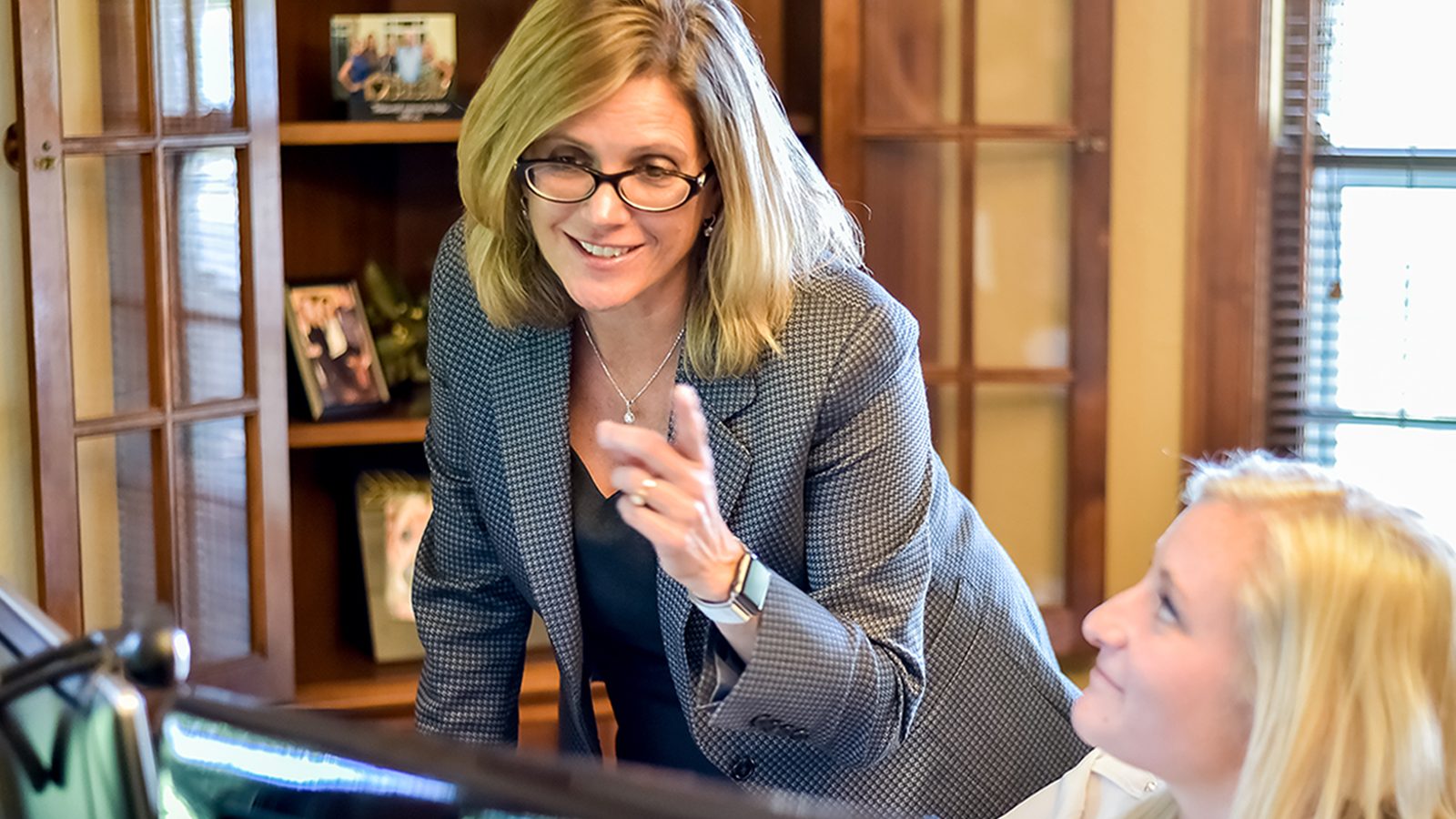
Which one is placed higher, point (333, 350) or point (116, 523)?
point (333, 350)

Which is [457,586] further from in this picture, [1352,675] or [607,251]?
[1352,675]

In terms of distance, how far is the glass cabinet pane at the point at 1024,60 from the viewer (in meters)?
2.85

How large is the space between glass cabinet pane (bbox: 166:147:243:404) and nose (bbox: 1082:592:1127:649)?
1481 millimetres

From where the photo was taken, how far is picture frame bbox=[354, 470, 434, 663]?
2838 mm

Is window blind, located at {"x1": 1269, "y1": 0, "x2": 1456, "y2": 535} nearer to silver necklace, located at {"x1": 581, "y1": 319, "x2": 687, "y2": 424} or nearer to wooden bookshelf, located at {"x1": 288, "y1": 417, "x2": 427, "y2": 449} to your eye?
wooden bookshelf, located at {"x1": 288, "y1": 417, "x2": 427, "y2": 449}

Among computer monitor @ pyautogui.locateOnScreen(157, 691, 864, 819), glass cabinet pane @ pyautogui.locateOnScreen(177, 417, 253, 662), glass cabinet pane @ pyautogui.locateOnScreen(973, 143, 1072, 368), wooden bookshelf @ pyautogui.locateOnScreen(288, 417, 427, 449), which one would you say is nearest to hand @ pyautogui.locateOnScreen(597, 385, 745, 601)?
computer monitor @ pyautogui.locateOnScreen(157, 691, 864, 819)

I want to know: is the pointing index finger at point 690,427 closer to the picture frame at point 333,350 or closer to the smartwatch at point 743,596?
the smartwatch at point 743,596

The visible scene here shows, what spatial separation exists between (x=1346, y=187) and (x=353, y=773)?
2.64 meters

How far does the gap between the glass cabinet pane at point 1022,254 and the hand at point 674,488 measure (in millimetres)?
1685

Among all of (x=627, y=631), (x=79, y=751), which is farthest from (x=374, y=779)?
(x=627, y=631)

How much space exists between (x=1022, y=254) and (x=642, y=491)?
5.84 feet

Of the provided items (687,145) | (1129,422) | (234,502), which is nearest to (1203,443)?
(1129,422)

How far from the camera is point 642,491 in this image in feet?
4.10

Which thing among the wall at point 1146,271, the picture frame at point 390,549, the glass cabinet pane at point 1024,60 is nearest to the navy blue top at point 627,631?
the picture frame at point 390,549
